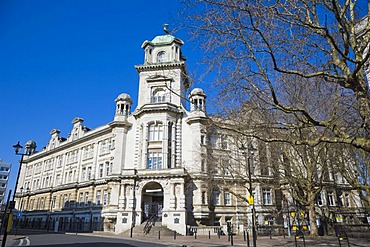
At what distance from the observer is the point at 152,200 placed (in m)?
37.1

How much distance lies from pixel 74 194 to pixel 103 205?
949cm

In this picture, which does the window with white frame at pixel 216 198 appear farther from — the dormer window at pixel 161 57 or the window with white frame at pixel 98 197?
the dormer window at pixel 161 57

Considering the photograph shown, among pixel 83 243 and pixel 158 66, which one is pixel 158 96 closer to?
pixel 158 66

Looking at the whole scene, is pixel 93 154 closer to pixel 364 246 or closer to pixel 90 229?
pixel 90 229

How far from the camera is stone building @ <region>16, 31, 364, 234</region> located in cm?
3328

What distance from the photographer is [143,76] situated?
139 feet

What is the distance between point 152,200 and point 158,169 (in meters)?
5.77

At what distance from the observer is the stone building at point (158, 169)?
3328 centimetres

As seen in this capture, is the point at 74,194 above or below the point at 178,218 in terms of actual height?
above

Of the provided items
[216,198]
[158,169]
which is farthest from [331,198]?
[158,169]

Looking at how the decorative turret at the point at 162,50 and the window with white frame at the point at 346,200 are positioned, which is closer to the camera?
the window with white frame at the point at 346,200

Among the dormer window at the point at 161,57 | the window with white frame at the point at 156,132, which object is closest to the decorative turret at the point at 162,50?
the dormer window at the point at 161,57

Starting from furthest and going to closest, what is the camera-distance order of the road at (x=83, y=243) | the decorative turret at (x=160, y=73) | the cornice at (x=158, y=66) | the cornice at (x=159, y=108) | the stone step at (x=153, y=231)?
the cornice at (x=158, y=66) → the decorative turret at (x=160, y=73) → the cornice at (x=159, y=108) → the stone step at (x=153, y=231) → the road at (x=83, y=243)

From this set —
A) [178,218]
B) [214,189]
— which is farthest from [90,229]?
[214,189]
